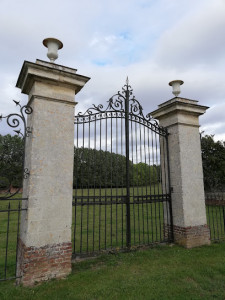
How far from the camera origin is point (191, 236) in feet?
16.4

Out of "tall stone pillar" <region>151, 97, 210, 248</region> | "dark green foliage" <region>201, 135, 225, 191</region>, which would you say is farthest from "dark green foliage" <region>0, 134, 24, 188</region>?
"dark green foliage" <region>201, 135, 225, 191</region>

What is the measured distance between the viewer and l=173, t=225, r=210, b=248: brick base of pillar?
493 centimetres

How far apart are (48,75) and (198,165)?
4.22 m

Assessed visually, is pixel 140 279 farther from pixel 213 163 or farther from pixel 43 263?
pixel 213 163

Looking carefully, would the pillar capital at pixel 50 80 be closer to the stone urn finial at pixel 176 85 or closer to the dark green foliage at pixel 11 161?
the dark green foliage at pixel 11 161

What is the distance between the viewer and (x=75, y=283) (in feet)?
10.6

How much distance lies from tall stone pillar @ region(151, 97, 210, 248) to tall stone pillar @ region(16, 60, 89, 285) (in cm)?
278

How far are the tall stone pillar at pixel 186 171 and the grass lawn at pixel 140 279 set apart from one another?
A: 679mm

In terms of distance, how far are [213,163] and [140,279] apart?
39.1ft

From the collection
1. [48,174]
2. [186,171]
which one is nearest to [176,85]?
[186,171]

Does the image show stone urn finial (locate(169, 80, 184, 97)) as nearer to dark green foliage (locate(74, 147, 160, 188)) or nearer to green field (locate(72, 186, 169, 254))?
dark green foliage (locate(74, 147, 160, 188))

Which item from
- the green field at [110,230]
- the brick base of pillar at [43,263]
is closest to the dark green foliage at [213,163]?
the green field at [110,230]

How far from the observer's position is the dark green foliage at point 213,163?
43.2ft

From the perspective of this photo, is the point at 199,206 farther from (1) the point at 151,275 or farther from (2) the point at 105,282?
(2) the point at 105,282
